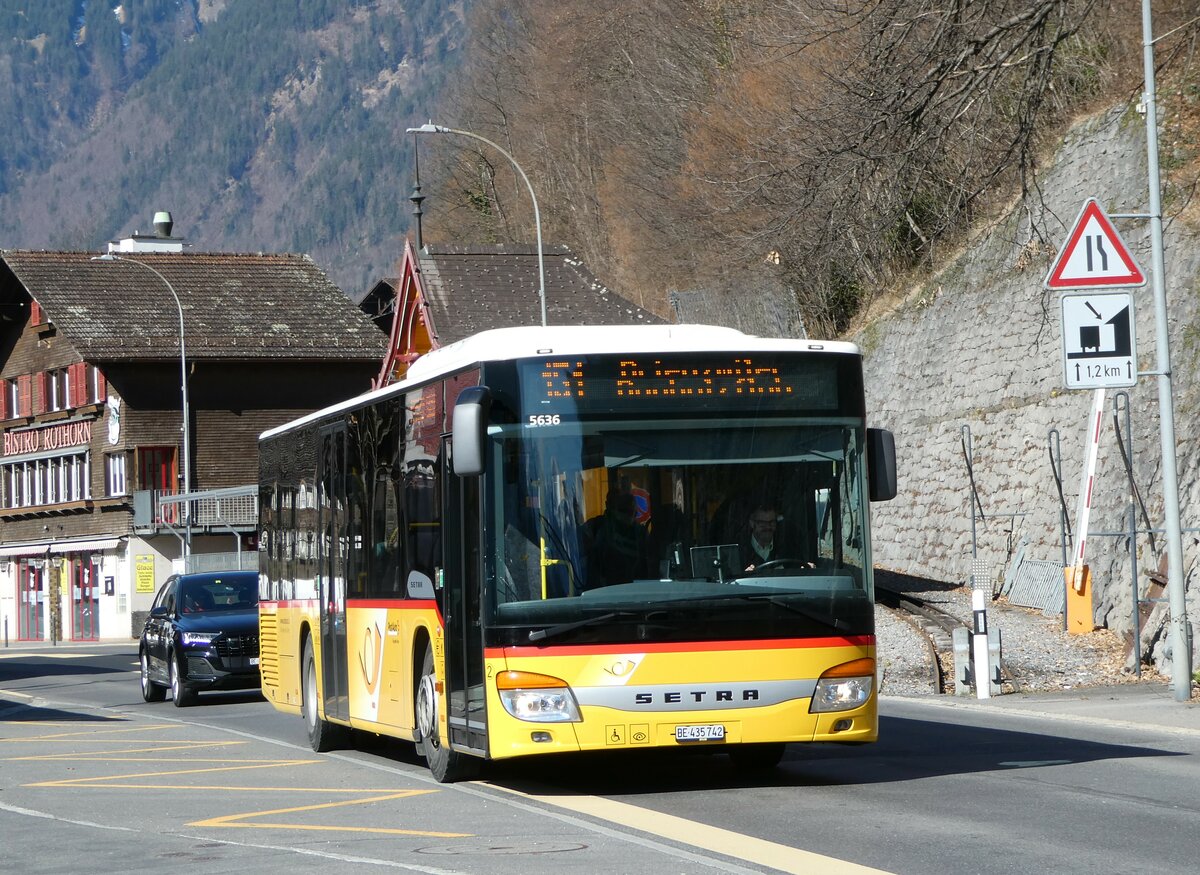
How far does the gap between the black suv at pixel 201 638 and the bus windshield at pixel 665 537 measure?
1361 centimetres

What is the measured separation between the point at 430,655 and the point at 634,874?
4460 mm

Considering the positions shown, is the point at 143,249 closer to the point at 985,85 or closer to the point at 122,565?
the point at 122,565

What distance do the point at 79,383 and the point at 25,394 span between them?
5.87m

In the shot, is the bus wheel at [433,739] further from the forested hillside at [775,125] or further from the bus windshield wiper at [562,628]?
the forested hillside at [775,125]

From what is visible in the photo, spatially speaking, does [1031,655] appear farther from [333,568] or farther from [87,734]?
[87,734]

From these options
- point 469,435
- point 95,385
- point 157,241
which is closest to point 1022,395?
point 469,435

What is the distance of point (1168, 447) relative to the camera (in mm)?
17547

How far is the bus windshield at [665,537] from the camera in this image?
1194 cm

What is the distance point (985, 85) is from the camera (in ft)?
60.1

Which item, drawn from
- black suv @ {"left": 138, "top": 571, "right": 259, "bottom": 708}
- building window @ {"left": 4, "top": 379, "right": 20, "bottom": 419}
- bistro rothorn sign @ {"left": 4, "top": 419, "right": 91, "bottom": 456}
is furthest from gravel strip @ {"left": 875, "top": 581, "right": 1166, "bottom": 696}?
building window @ {"left": 4, "top": 379, "right": 20, "bottom": 419}

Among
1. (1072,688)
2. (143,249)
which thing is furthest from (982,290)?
(143,249)

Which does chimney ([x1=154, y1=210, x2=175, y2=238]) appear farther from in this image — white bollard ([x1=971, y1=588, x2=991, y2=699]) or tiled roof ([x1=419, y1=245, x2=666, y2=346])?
white bollard ([x1=971, y1=588, x2=991, y2=699])

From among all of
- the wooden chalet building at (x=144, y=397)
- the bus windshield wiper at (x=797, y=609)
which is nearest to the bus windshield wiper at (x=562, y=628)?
the bus windshield wiper at (x=797, y=609)

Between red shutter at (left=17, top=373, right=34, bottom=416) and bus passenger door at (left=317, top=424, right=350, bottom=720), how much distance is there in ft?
199
